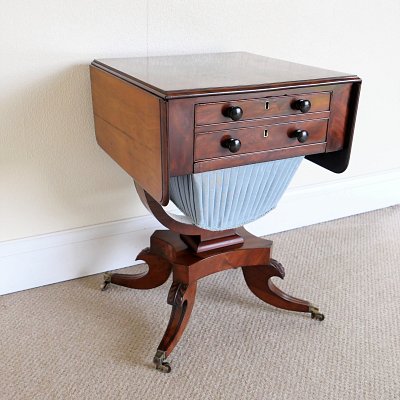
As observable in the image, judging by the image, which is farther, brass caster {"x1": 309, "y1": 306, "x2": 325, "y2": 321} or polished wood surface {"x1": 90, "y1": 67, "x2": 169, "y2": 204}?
brass caster {"x1": 309, "y1": 306, "x2": 325, "y2": 321}

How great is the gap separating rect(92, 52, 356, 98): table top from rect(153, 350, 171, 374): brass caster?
2.15 ft

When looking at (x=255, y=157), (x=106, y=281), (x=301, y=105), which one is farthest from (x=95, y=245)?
(x=301, y=105)

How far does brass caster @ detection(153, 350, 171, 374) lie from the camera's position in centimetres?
126

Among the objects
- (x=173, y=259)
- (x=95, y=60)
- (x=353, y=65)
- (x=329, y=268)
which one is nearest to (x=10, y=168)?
(x=95, y=60)

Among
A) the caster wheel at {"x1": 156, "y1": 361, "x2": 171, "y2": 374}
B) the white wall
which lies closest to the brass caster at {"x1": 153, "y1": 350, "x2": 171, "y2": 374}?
the caster wheel at {"x1": 156, "y1": 361, "x2": 171, "y2": 374}

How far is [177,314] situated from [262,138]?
20.3 inches

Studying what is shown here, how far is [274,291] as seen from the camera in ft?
4.86

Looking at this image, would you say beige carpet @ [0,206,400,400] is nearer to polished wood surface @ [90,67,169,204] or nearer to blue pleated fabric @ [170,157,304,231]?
blue pleated fabric @ [170,157,304,231]

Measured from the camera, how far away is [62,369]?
1.26 m

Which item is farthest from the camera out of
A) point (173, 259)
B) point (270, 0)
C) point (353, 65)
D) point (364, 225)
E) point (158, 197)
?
point (364, 225)

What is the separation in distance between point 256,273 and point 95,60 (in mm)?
766

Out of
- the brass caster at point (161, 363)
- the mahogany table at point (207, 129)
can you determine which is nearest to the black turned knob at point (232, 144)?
the mahogany table at point (207, 129)

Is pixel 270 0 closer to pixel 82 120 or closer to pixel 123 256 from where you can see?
pixel 82 120

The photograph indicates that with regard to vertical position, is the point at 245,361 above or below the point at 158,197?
below
